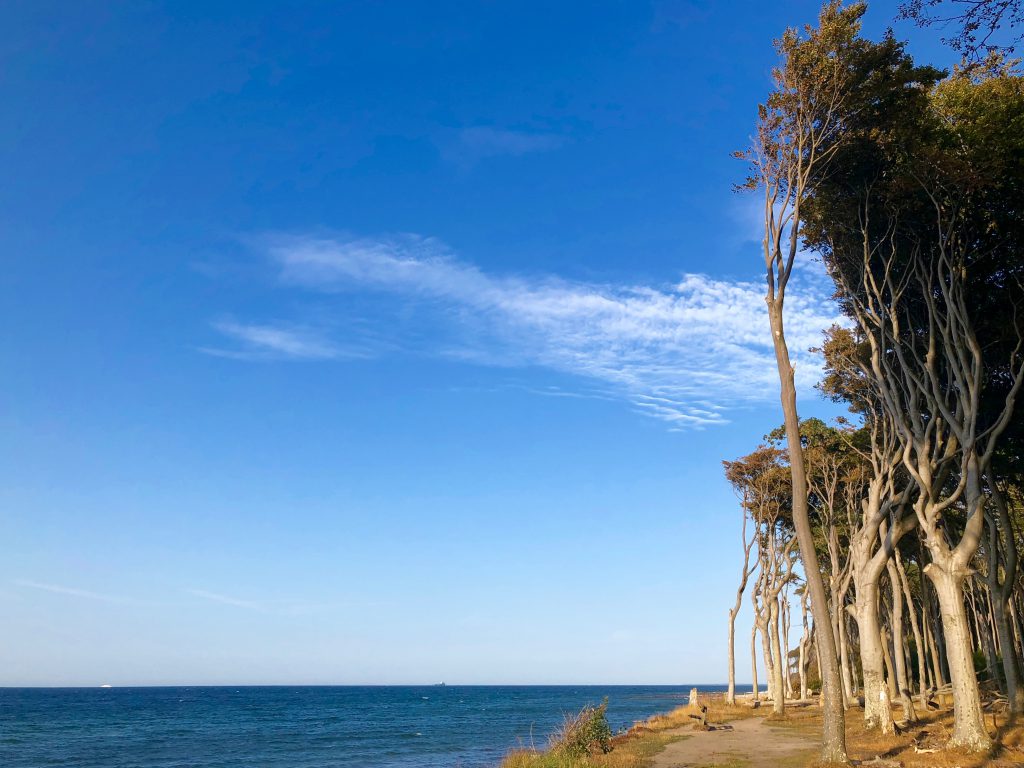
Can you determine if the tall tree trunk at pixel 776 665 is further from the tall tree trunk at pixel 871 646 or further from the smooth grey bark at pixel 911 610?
the tall tree trunk at pixel 871 646

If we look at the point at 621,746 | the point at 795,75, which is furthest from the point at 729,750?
the point at 795,75

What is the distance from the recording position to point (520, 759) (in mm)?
18641

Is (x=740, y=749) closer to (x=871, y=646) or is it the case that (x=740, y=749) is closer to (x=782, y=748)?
(x=782, y=748)

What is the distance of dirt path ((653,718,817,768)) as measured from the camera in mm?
17578

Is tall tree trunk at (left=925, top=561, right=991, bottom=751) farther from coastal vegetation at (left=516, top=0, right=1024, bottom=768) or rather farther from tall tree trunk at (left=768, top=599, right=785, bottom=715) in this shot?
tall tree trunk at (left=768, top=599, right=785, bottom=715)

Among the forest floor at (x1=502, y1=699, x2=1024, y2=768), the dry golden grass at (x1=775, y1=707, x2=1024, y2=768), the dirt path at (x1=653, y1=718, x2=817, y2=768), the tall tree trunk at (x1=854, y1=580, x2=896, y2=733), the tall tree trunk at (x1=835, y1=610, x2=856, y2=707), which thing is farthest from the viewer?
the tall tree trunk at (x1=835, y1=610, x2=856, y2=707)

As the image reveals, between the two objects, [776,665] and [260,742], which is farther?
[260,742]

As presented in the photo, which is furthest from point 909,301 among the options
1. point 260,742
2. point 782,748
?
point 260,742

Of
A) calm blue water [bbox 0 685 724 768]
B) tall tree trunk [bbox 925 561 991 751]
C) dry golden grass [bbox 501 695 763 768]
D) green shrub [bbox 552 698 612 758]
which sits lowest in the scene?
calm blue water [bbox 0 685 724 768]

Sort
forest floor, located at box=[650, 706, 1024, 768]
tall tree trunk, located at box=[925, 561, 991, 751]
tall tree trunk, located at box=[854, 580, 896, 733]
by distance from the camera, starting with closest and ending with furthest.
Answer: forest floor, located at box=[650, 706, 1024, 768] < tall tree trunk, located at box=[925, 561, 991, 751] < tall tree trunk, located at box=[854, 580, 896, 733]

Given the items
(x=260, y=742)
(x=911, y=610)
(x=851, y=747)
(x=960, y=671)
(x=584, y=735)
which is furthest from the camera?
(x=260, y=742)

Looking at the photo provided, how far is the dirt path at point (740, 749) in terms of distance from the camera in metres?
17.6

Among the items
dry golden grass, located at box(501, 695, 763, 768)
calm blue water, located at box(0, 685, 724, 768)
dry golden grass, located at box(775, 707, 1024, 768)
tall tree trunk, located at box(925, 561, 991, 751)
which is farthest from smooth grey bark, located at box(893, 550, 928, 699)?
calm blue water, located at box(0, 685, 724, 768)

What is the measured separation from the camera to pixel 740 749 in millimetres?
20422
